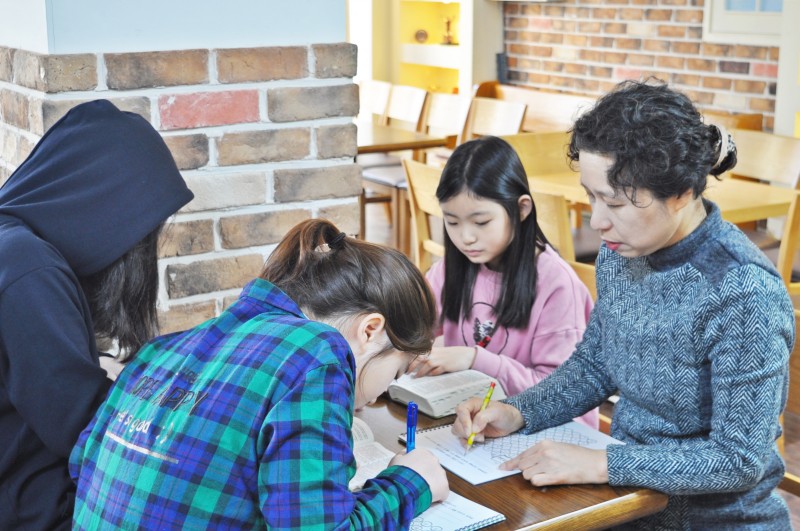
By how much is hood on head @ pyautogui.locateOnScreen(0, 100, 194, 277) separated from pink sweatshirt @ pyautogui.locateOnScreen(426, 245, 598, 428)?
34.2 inches

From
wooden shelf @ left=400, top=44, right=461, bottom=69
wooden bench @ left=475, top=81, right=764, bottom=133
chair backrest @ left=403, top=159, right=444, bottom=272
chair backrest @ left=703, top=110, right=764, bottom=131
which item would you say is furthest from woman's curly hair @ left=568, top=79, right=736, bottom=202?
wooden shelf @ left=400, top=44, right=461, bottom=69

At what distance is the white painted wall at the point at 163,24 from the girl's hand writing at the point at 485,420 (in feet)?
2.85

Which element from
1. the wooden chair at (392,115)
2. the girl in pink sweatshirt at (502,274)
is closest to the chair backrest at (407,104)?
the wooden chair at (392,115)

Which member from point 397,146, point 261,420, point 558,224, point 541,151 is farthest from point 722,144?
point 397,146

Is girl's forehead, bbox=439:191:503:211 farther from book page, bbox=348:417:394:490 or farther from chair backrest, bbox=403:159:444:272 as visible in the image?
chair backrest, bbox=403:159:444:272

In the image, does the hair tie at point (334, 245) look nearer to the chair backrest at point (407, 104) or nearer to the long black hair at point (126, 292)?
the long black hair at point (126, 292)

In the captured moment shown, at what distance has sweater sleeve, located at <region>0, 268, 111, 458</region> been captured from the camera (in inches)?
52.1

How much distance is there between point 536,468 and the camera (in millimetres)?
1495

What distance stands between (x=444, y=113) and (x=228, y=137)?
386 centimetres

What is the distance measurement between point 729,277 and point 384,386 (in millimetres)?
552

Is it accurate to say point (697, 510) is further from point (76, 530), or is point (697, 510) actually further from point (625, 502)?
point (76, 530)

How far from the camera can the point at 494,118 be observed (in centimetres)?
532

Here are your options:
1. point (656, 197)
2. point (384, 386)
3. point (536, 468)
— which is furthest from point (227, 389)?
point (656, 197)

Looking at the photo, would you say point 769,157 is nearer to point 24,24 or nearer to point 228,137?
point 228,137
